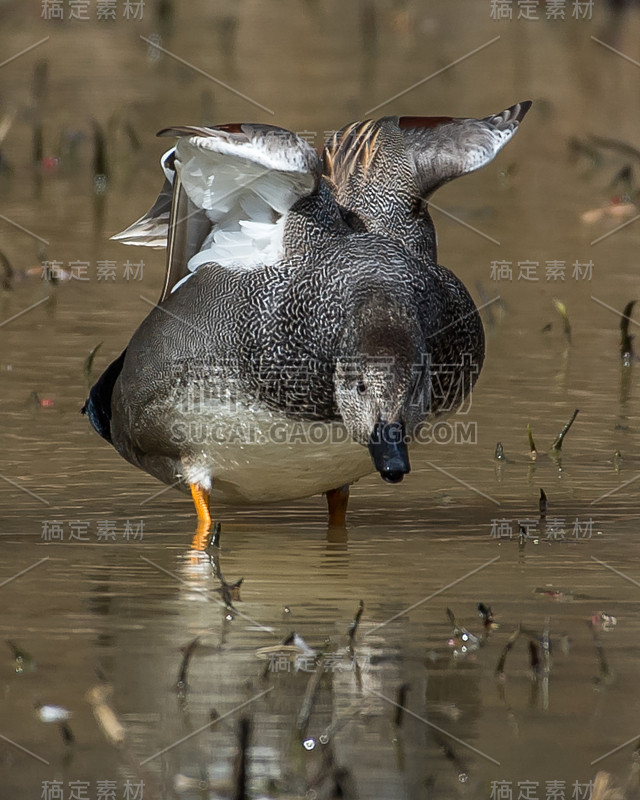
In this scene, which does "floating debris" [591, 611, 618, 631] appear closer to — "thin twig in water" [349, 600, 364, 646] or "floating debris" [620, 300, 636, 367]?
"thin twig in water" [349, 600, 364, 646]

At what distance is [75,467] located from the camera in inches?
270

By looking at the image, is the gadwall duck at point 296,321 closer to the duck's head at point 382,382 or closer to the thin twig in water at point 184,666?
the duck's head at point 382,382

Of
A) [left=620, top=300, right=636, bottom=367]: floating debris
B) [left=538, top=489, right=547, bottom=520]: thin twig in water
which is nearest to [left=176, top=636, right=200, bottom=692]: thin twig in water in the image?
[left=538, top=489, right=547, bottom=520]: thin twig in water

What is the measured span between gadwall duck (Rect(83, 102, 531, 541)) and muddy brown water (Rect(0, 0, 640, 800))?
1.18 feet

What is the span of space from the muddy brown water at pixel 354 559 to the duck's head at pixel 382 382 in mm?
519

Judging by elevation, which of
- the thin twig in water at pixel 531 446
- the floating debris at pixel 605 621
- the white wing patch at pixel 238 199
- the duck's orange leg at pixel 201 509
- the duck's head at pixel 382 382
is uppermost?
the white wing patch at pixel 238 199

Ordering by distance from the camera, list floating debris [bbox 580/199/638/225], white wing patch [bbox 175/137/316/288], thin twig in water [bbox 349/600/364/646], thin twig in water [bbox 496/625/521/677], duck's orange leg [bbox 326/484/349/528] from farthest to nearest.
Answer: floating debris [bbox 580/199/638/225] → duck's orange leg [bbox 326/484/349/528] → white wing patch [bbox 175/137/316/288] → thin twig in water [bbox 349/600/364/646] → thin twig in water [bbox 496/625/521/677]

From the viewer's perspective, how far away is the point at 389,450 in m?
5.25

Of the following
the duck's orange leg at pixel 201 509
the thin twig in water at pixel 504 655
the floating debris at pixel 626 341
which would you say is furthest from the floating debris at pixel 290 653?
the floating debris at pixel 626 341

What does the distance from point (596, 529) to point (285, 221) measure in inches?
64.0

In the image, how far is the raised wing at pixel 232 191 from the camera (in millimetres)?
5512

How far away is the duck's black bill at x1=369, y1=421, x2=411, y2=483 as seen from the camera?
205 inches

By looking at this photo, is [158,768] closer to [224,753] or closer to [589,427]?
[224,753]

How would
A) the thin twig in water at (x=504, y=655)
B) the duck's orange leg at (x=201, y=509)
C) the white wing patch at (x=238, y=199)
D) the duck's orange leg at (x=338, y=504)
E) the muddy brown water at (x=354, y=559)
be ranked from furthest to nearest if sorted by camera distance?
the duck's orange leg at (x=338, y=504) → the duck's orange leg at (x=201, y=509) → the white wing patch at (x=238, y=199) → the thin twig in water at (x=504, y=655) → the muddy brown water at (x=354, y=559)
